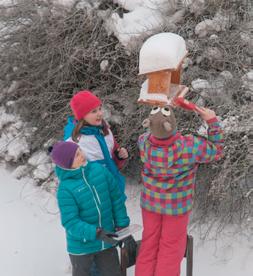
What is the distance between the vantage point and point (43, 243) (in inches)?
142

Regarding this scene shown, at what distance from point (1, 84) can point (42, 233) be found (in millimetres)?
1844

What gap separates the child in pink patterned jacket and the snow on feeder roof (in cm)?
22

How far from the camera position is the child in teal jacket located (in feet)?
8.32

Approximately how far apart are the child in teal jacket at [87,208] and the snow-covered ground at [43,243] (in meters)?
0.62

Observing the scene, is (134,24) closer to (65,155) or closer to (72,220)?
(65,155)

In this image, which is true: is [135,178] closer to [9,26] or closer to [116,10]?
[116,10]

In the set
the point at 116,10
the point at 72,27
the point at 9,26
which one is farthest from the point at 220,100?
the point at 9,26

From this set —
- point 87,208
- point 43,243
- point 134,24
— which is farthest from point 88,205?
point 134,24

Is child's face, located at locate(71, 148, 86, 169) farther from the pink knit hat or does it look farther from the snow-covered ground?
the snow-covered ground

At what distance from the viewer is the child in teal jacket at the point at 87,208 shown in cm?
254

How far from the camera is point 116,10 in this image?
3869mm

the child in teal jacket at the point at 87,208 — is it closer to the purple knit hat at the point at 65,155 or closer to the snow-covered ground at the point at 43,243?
the purple knit hat at the point at 65,155

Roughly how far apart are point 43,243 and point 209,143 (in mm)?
1824

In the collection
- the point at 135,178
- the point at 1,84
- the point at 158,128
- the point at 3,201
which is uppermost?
the point at 158,128
